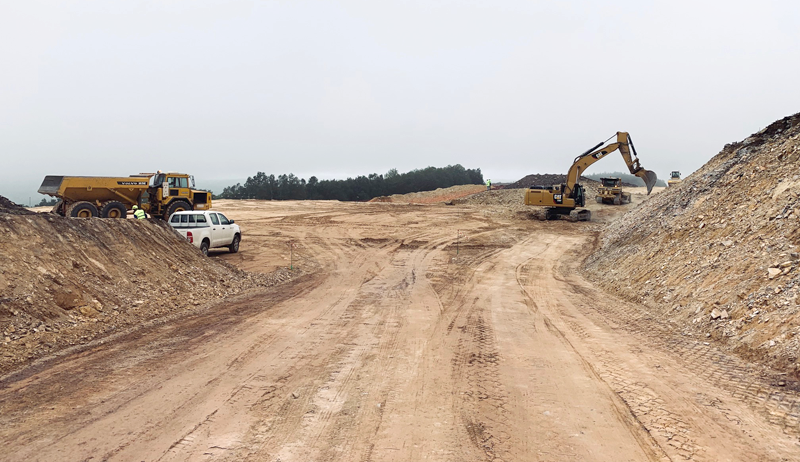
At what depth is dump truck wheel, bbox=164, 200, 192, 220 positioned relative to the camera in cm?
2522

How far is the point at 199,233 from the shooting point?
58.2ft

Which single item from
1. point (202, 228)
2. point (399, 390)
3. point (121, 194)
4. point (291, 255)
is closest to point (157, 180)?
point (121, 194)

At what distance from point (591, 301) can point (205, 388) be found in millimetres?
9551

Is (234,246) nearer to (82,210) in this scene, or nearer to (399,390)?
(82,210)

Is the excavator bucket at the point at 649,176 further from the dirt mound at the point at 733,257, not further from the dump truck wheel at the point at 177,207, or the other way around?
the dump truck wheel at the point at 177,207

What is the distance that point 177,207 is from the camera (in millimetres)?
25516

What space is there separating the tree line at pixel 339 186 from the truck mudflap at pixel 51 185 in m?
50.3

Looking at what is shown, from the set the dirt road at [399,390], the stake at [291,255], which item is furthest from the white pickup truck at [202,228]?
the dirt road at [399,390]

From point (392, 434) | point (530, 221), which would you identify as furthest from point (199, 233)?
point (530, 221)

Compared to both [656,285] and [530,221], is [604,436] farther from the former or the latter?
[530,221]

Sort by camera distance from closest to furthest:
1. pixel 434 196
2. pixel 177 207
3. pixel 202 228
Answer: pixel 202 228 < pixel 177 207 < pixel 434 196

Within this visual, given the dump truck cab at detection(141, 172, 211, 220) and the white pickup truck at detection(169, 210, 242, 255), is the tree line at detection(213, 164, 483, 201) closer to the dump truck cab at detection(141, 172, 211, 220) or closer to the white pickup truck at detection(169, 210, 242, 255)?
the dump truck cab at detection(141, 172, 211, 220)

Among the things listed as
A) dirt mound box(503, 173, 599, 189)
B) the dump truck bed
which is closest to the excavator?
the dump truck bed

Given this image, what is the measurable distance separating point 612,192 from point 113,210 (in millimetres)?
37354
